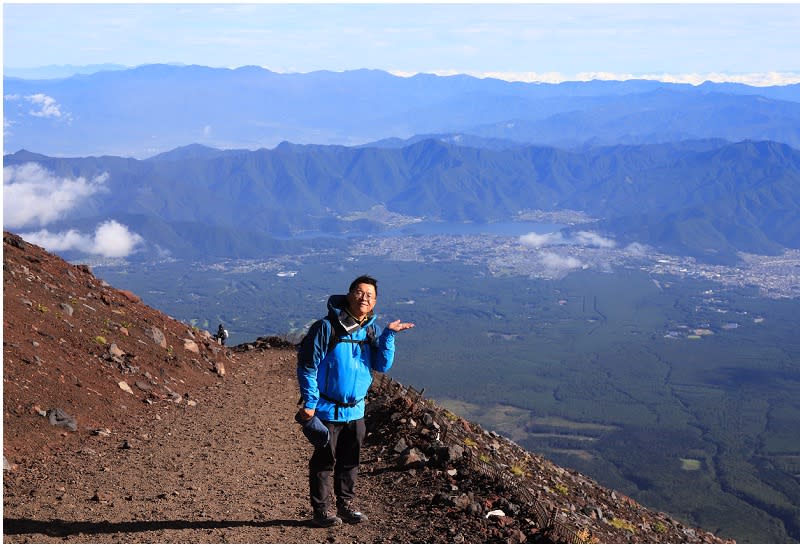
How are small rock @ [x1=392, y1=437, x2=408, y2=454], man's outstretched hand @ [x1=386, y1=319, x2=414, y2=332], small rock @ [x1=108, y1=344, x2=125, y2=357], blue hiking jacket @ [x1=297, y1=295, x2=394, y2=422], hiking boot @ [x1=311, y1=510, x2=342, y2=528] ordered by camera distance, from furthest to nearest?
small rock @ [x1=108, y1=344, x2=125, y2=357] → small rock @ [x1=392, y1=437, x2=408, y2=454] → hiking boot @ [x1=311, y1=510, x2=342, y2=528] → man's outstretched hand @ [x1=386, y1=319, x2=414, y2=332] → blue hiking jacket @ [x1=297, y1=295, x2=394, y2=422]

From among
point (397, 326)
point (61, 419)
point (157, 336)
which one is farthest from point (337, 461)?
point (157, 336)

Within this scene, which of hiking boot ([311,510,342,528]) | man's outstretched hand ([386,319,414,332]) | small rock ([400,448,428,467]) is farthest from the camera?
small rock ([400,448,428,467])

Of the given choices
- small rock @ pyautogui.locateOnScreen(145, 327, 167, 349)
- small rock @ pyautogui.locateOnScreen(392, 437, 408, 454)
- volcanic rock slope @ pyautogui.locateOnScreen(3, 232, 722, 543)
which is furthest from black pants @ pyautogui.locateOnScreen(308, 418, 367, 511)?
small rock @ pyautogui.locateOnScreen(145, 327, 167, 349)

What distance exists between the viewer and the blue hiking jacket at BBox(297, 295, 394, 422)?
859 centimetres

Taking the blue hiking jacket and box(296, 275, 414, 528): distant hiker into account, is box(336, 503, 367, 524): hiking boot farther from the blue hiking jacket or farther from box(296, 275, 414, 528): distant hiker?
the blue hiking jacket

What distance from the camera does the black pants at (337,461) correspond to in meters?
9.05

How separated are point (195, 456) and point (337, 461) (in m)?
4.65

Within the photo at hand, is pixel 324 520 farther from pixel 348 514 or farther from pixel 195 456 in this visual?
pixel 195 456

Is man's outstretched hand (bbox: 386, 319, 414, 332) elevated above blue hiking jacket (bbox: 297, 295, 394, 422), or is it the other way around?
man's outstretched hand (bbox: 386, 319, 414, 332)

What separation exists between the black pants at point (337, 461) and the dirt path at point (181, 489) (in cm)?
43

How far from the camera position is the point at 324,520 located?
366 inches

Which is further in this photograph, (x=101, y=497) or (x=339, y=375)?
(x=101, y=497)

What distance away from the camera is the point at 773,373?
136 metres

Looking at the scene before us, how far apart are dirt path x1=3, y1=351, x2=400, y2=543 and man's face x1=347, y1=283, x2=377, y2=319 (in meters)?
2.52
